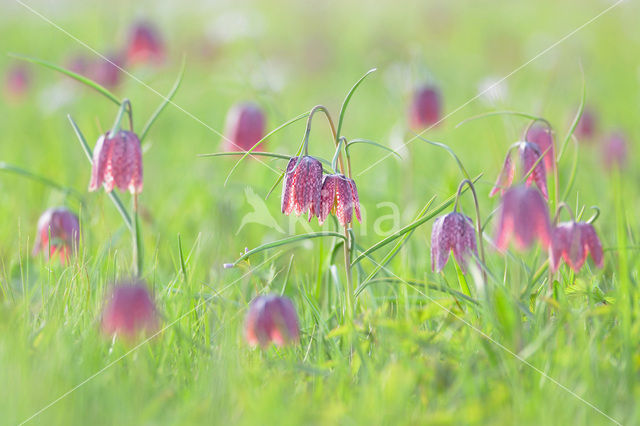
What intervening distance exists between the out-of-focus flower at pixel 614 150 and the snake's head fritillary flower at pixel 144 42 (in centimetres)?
234

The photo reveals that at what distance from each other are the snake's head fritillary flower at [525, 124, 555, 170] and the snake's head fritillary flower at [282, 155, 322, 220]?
1.67ft

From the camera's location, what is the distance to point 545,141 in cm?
193

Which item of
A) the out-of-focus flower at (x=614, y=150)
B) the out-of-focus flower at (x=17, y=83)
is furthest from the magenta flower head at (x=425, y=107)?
the out-of-focus flower at (x=17, y=83)

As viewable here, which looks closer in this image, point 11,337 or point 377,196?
point 11,337

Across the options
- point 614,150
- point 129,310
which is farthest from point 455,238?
point 614,150

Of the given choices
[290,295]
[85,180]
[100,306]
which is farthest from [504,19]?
[100,306]

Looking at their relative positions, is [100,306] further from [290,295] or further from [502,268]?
[502,268]

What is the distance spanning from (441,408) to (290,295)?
3.06 feet

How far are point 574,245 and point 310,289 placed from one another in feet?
2.42

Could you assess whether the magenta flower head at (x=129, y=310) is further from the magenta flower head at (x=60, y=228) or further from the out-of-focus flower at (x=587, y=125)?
the out-of-focus flower at (x=587, y=125)

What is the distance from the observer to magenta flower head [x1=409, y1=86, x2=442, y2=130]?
9.87 feet

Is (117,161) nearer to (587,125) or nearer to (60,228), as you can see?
(60,228)

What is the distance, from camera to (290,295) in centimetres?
203

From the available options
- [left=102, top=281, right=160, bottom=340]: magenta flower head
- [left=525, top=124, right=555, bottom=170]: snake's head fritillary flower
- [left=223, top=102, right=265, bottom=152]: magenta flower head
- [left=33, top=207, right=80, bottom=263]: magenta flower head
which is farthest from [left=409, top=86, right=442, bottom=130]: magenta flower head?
[left=102, top=281, right=160, bottom=340]: magenta flower head
